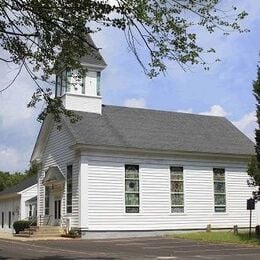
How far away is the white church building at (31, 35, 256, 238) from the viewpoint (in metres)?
37.1

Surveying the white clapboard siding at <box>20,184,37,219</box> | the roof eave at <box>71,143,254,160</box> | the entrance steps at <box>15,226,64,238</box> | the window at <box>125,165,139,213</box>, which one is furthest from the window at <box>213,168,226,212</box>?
the white clapboard siding at <box>20,184,37,219</box>

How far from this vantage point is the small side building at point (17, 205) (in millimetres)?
49775

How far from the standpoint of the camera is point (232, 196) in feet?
137

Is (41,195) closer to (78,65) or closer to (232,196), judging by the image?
(232,196)

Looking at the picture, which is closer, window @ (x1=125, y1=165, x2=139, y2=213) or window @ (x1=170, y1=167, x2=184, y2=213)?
window @ (x1=125, y1=165, x2=139, y2=213)

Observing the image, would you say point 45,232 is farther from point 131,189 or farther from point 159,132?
point 159,132

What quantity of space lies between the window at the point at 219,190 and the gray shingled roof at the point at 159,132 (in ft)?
5.12

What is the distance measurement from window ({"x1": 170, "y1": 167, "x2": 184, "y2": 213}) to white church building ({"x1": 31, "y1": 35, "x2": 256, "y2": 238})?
0.22 ft

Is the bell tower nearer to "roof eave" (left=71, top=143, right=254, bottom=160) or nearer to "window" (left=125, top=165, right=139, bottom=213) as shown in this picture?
"roof eave" (left=71, top=143, right=254, bottom=160)

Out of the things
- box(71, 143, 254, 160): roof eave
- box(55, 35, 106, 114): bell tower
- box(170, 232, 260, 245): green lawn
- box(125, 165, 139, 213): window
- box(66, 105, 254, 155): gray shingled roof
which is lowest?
box(170, 232, 260, 245): green lawn

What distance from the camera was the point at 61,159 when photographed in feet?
134

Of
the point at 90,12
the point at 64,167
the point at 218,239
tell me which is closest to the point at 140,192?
the point at 64,167

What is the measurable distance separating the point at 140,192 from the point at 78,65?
22.9 m

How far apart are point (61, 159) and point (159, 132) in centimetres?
740
